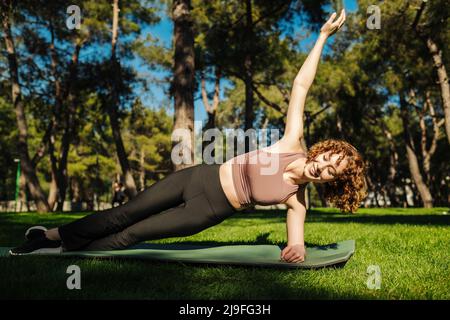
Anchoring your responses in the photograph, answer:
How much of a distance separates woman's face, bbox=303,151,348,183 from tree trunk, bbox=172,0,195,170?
5.08 m

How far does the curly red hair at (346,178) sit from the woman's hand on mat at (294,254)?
563mm

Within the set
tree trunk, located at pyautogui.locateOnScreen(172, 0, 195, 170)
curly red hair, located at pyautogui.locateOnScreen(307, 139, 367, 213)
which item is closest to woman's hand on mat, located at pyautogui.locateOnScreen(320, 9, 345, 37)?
curly red hair, located at pyautogui.locateOnScreen(307, 139, 367, 213)

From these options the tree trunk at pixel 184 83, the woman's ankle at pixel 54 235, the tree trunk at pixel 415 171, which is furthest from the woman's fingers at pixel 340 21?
the tree trunk at pixel 415 171

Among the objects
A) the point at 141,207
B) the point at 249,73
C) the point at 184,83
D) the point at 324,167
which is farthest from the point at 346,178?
the point at 249,73

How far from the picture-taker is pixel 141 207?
3.76m

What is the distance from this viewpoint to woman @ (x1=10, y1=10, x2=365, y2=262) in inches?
143

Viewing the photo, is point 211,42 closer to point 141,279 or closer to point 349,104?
point 349,104

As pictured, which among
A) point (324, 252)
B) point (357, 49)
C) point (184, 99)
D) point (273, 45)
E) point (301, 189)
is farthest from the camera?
point (357, 49)

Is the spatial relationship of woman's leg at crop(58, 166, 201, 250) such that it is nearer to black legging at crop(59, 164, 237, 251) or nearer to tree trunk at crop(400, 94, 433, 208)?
black legging at crop(59, 164, 237, 251)

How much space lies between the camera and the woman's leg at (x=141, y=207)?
12.3 ft

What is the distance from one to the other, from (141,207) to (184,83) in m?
5.85
